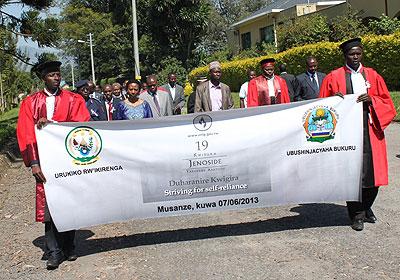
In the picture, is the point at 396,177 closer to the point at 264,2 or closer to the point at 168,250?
the point at 168,250

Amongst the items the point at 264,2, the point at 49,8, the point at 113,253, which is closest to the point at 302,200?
the point at 113,253

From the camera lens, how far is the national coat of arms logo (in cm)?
565

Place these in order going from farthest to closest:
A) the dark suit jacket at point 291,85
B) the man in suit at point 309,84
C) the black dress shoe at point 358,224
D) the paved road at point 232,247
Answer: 1. the dark suit jacket at point 291,85
2. the man in suit at point 309,84
3. the black dress shoe at point 358,224
4. the paved road at point 232,247

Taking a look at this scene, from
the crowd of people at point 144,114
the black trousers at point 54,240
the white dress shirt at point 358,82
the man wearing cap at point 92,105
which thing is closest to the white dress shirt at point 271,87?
the crowd of people at point 144,114

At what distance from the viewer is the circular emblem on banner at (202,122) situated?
5.53m

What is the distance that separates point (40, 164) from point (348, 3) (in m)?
22.1

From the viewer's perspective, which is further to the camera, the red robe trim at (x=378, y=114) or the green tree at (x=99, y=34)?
the green tree at (x=99, y=34)

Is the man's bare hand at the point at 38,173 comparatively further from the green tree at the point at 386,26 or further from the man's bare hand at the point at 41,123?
the green tree at the point at 386,26

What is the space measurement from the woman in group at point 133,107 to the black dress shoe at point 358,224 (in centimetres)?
261

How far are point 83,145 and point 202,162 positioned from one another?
1.19 meters

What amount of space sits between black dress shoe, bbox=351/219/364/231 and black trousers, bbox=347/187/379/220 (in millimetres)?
42

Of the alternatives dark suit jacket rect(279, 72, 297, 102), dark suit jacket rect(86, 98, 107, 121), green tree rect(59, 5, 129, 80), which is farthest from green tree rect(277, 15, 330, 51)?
green tree rect(59, 5, 129, 80)

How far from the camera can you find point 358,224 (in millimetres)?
5676

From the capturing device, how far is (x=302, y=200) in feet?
18.7
